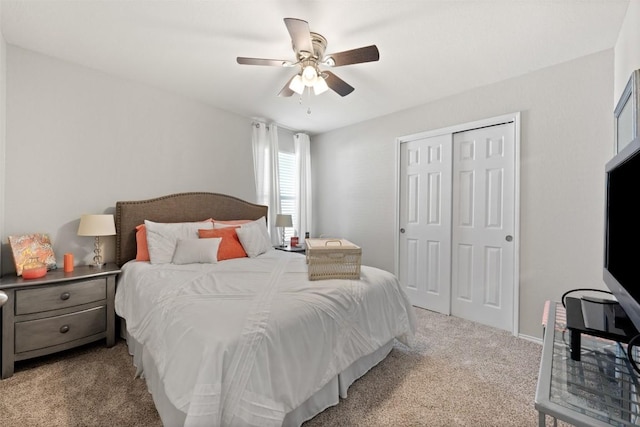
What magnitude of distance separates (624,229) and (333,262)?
152cm

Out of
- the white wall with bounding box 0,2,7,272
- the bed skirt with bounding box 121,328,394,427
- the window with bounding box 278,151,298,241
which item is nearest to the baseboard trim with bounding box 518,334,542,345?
the bed skirt with bounding box 121,328,394,427

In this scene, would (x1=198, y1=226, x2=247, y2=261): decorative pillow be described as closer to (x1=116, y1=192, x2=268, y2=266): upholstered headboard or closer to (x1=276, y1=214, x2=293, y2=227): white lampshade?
(x1=116, y1=192, x2=268, y2=266): upholstered headboard

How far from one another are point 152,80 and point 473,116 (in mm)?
3512

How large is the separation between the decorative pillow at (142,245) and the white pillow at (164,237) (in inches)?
3.2

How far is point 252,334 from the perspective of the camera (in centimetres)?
131

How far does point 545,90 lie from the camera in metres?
2.62

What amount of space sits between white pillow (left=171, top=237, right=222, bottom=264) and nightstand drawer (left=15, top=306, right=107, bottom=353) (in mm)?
729

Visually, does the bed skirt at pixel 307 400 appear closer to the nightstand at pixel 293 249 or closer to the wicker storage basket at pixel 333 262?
the wicker storage basket at pixel 333 262

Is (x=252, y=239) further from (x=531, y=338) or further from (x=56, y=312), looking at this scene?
(x=531, y=338)

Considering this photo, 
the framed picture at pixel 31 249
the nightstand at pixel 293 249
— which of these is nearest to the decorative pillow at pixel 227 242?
the nightstand at pixel 293 249

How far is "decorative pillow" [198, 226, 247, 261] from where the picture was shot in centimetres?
295

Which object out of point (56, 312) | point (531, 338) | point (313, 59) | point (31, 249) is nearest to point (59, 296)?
point (56, 312)

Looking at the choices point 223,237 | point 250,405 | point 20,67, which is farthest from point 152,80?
point 250,405

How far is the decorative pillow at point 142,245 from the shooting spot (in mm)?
2691
